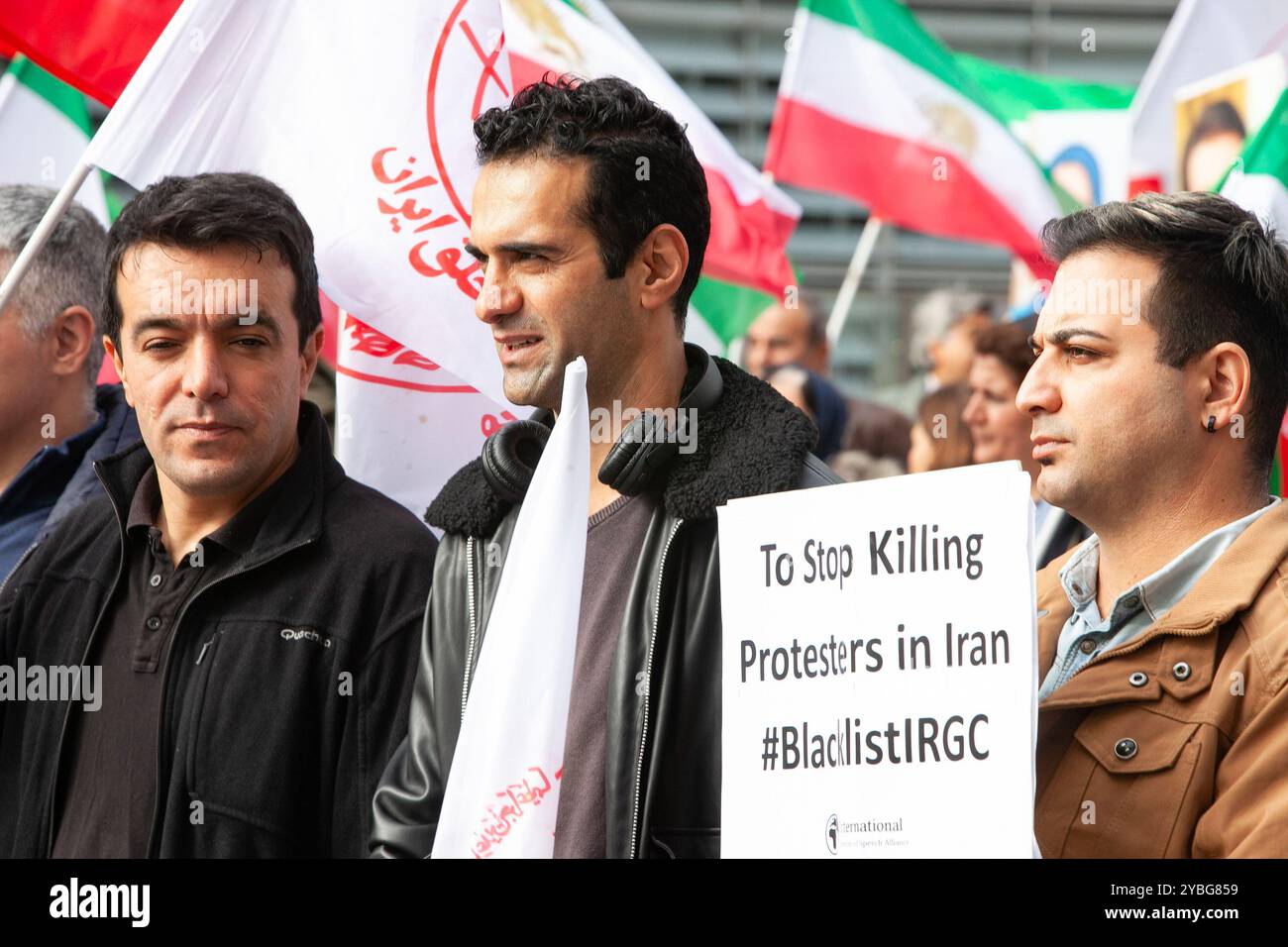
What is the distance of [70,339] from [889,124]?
13.9 ft

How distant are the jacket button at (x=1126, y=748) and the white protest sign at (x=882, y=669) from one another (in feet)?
1.20

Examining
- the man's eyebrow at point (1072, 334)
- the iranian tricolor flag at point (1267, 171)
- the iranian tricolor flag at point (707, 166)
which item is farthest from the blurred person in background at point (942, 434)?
the man's eyebrow at point (1072, 334)

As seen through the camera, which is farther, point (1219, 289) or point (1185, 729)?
point (1219, 289)

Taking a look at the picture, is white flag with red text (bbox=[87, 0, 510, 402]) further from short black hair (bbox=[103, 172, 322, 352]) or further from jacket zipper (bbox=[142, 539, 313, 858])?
jacket zipper (bbox=[142, 539, 313, 858])

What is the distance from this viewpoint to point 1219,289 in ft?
10.2

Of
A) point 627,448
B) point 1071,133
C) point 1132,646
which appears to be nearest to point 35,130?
point 627,448

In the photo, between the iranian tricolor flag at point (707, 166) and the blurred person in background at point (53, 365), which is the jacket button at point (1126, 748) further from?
the iranian tricolor flag at point (707, 166)

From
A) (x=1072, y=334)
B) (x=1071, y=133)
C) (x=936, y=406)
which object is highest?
(x=1071, y=133)

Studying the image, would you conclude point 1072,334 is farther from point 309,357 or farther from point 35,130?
point 35,130

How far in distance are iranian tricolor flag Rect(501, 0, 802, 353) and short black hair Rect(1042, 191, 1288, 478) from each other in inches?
88.5

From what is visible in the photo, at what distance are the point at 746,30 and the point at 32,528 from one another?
46.6 ft

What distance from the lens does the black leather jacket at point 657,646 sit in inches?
118

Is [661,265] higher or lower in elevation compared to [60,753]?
higher

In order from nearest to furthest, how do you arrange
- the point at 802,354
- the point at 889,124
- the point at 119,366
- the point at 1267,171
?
the point at 119,366 → the point at 1267,171 → the point at 889,124 → the point at 802,354
